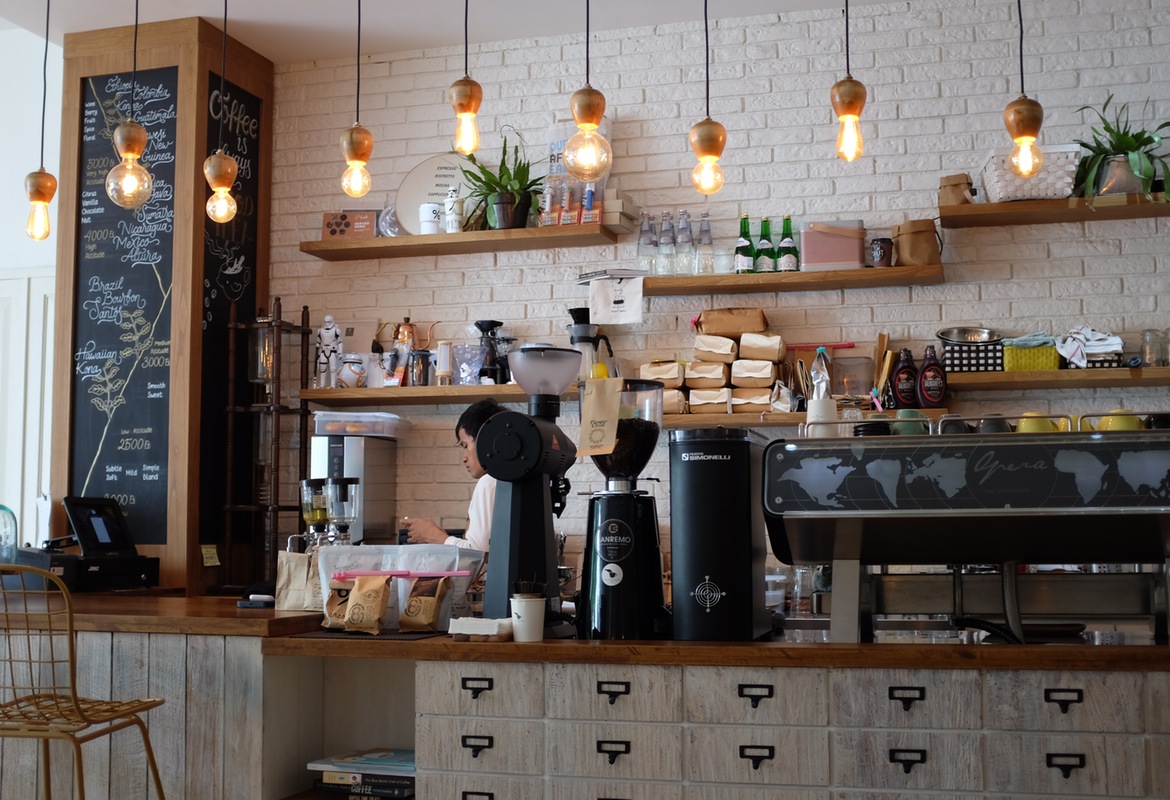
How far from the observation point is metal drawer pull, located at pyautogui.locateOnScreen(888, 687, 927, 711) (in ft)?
7.58

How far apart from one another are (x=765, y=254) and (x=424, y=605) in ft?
8.82

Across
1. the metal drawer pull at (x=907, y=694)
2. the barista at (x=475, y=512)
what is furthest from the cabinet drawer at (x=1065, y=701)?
the barista at (x=475, y=512)

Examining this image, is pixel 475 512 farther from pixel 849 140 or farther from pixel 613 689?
pixel 613 689

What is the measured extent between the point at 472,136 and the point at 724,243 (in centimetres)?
193

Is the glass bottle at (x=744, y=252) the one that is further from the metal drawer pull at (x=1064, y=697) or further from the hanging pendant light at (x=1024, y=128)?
the metal drawer pull at (x=1064, y=697)

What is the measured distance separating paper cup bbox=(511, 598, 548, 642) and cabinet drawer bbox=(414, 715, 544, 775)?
0.18 metres

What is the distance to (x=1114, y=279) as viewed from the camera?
481cm

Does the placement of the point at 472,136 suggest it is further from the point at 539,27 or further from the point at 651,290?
the point at 539,27

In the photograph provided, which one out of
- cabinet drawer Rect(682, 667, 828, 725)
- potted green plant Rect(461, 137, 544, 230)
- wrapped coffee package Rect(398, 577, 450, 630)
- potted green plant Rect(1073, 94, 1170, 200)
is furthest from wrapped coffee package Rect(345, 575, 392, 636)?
potted green plant Rect(1073, 94, 1170, 200)

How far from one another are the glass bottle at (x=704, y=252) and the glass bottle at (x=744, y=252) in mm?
110

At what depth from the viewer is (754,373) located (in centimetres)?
486

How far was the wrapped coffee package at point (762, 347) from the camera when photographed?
4879mm

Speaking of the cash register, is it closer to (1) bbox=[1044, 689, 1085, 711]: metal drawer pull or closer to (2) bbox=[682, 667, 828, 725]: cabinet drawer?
(2) bbox=[682, 667, 828, 725]: cabinet drawer

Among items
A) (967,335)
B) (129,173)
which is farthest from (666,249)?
A: (129,173)
